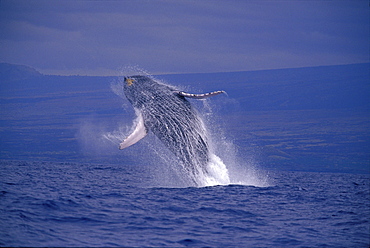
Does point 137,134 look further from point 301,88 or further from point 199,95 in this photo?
point 301,88

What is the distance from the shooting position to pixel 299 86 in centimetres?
11162

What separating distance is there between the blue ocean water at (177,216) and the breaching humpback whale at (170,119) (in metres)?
1.76

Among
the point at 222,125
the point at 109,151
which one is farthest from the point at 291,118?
the point at 109,151

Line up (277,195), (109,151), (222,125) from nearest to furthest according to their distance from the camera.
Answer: (277,195)
(109,151)
(222,125)

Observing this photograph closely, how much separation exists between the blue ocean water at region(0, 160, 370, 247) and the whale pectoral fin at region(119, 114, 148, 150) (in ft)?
6.83

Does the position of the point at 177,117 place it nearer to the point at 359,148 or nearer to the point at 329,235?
the point at 329,235

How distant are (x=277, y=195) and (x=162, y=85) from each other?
6810 mm

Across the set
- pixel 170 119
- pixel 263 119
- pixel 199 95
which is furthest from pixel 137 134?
pixel 263 119

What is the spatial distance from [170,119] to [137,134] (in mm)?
Answer: 1417

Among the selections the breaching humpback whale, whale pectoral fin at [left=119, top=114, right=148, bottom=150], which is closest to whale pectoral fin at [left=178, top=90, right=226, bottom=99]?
the breaching humpback whale

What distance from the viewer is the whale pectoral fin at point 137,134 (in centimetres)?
1548

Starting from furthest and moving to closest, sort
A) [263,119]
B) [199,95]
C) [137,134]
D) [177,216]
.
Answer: [263,119] < [137,134] < [199,95] < [177,216]

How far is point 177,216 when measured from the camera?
13062 millimetres

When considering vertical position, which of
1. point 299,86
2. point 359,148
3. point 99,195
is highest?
point 299,86
